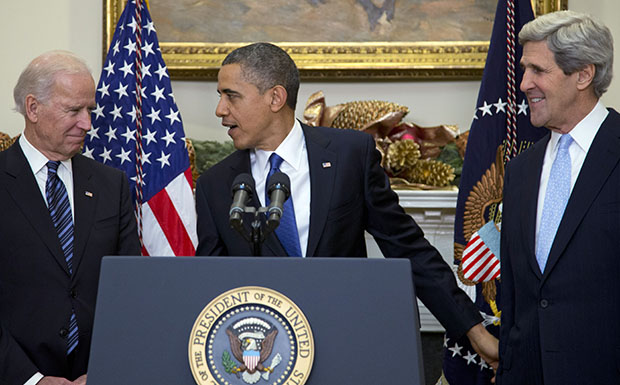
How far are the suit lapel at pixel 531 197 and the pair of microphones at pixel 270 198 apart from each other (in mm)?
1019

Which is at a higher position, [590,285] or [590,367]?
[590,285]

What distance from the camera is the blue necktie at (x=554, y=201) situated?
2596mm

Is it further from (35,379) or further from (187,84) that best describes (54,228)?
(187,84)

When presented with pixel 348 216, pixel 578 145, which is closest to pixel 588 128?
pixel 578 145

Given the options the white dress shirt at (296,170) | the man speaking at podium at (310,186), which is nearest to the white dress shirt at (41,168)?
the man speaking at podium at (310,186)

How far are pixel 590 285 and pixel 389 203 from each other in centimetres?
85

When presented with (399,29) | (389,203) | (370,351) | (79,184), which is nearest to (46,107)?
(79,184)

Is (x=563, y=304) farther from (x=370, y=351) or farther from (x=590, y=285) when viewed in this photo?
(x=370, y=351)

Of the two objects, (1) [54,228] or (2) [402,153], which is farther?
(2) [402,153]

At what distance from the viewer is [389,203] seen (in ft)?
9.93

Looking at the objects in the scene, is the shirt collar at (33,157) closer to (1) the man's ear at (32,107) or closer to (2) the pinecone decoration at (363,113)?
(1) the man's ear at (32,107)

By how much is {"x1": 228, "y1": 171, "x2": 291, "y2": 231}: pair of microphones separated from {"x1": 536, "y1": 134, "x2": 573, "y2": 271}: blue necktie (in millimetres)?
1057

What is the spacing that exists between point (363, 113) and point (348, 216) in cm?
176

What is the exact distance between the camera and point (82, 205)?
3031 millimetres
